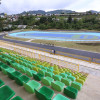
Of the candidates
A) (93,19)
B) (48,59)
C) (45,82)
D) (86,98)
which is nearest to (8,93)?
(45,82)

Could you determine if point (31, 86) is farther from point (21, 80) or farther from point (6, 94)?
point (6, 94)

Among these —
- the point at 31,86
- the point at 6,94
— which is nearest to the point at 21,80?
the point at 31,86

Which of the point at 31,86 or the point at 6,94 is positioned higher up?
the point at 6,94

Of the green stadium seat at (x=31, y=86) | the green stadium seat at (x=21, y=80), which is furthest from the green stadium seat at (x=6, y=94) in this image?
the green stadium seat at (x=21, y=80)

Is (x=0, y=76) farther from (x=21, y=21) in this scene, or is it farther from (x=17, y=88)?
(x=21, y=21)

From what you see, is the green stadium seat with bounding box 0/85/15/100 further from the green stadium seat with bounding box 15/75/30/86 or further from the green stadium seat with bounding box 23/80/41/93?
the green stadium seat with bounding box 15/75/30/86

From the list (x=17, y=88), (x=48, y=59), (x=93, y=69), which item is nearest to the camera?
(x=17, y=88)

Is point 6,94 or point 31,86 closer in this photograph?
point 6,94

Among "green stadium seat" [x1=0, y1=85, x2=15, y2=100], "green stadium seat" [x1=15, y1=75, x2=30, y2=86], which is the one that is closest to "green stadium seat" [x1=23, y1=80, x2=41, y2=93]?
"green stadium seat" [x1=15, y1=75, x2=30, y2=86]

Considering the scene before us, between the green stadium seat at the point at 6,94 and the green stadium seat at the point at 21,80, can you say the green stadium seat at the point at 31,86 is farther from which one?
the green stadium seat at the point at 6,94

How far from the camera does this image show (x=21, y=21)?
217 feet

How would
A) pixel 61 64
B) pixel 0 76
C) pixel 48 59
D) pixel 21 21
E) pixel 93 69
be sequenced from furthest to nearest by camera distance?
pixel 21 21 < pixel 48 59 < pixel 61 64 < pixel 93 69 < pixel 0 76

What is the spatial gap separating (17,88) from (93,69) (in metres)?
9.52

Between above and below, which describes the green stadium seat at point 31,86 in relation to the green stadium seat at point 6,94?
below
